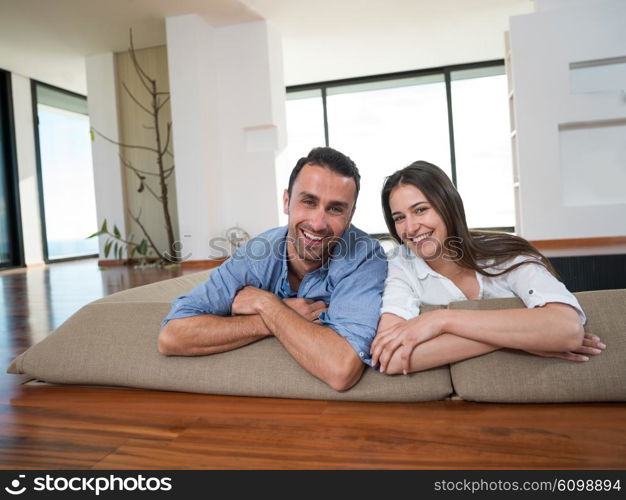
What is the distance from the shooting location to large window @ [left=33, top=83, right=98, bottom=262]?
8.35 metres

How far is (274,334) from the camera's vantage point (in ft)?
5.17

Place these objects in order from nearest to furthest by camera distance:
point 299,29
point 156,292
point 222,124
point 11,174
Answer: point 156,292 < point 222,124 < point 299,29 < point 11,174

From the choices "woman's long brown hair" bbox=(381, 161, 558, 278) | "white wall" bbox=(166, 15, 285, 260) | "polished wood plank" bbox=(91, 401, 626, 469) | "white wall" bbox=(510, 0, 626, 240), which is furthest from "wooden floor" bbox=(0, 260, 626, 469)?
"white wall" bbox=(510, 0, 626, 240)

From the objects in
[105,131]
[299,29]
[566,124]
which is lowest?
[566,124]

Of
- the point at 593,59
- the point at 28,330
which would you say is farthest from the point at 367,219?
the point at 28,330

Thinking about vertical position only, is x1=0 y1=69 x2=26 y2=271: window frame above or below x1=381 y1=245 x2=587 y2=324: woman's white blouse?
above

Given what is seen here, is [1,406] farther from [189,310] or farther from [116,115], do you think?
[116,115]

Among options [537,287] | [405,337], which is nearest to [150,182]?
[405,337]

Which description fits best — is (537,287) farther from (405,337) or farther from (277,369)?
(277,369)

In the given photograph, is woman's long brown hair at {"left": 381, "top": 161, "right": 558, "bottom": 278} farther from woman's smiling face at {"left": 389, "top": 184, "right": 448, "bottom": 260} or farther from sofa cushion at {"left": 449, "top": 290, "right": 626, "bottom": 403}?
sofa cushion at {"left": 449, "top": 290, "right": 626, "bottom": 403}

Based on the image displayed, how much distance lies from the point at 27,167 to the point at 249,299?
7.62 m

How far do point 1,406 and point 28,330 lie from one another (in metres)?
1.47

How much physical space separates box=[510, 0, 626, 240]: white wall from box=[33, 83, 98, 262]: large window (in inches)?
269
